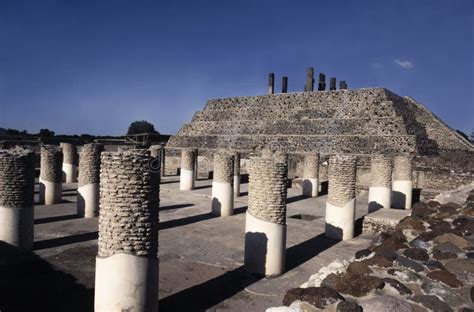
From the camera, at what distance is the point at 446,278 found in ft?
16.4

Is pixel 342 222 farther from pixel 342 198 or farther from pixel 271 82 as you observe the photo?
pixel 271 82

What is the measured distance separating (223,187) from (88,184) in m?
4.79

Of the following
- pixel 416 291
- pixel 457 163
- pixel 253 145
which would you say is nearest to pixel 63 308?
pixel 416 291

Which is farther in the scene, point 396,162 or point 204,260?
point 396,162

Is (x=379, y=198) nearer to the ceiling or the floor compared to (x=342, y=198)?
nearer to the floor

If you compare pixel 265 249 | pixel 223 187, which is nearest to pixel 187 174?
pixel 223 187

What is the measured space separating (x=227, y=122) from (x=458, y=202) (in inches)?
1147

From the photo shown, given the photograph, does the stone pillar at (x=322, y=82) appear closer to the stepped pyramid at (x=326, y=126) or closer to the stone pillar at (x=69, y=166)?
the stepped pyramid at (x=326, y=126)

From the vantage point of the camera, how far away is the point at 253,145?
1264 inches

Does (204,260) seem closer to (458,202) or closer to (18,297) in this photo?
(18,297)

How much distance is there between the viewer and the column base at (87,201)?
39.7ft

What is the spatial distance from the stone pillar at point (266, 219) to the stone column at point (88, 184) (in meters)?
6.67

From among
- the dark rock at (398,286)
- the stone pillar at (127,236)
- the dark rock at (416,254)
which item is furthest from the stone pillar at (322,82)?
the dark rock at (398,286)

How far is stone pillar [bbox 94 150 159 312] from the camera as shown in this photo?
5.30m
